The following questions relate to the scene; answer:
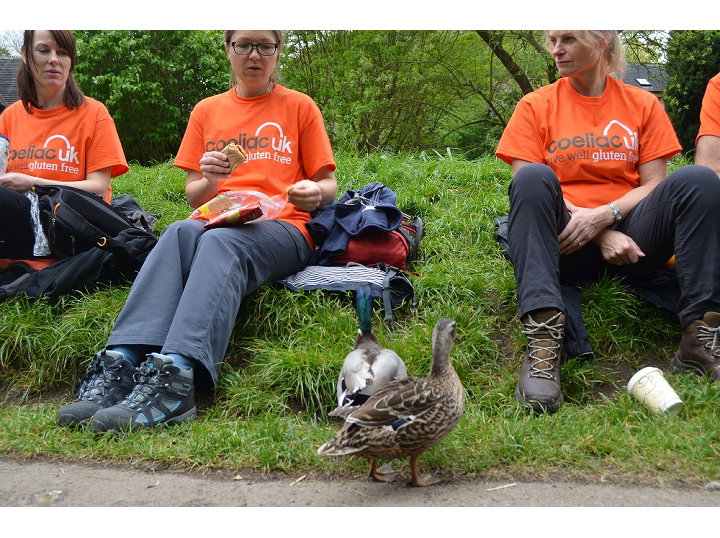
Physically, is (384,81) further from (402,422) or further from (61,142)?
(402,422)

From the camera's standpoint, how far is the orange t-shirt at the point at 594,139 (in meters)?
3.80

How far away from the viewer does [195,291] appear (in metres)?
3.30

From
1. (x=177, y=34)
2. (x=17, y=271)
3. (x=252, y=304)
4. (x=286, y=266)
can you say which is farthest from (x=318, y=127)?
(x=177, y=34)

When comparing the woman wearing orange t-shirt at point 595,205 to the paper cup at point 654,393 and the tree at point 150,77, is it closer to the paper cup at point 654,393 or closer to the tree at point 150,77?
the paper cup at point 654,393

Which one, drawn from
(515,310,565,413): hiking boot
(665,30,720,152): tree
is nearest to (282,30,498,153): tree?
(665,30,720,152): tree

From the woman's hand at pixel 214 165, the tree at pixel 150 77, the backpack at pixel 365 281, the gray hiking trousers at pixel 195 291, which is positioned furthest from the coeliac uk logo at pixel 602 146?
the tree at pixel 150 77

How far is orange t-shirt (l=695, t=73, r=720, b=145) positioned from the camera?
3836mm

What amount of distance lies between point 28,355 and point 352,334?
2071mm

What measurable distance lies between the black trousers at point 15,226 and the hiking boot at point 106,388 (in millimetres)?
1475

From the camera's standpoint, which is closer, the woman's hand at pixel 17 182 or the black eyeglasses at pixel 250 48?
the black eyeglasses at pixel 250 48

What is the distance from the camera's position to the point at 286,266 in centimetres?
405

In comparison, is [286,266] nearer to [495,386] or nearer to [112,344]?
[112,344]

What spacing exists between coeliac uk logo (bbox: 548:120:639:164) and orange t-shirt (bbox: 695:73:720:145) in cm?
44

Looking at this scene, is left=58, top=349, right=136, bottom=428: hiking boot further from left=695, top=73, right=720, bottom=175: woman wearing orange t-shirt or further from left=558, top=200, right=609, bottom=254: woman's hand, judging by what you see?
left=695, top=73, right=720, bottom=175: woman wearing orange t-shirt
